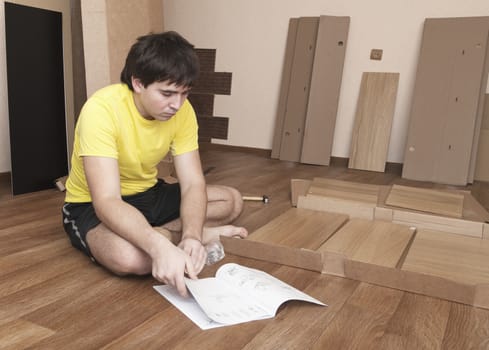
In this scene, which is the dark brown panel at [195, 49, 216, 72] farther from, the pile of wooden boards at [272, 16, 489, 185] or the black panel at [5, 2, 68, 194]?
the black panel at [5, 2, 68, 194]

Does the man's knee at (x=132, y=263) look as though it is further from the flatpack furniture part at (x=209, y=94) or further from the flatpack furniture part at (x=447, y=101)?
the flatpack furniture part at (x=209, y=94)

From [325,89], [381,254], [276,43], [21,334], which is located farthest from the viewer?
[276,43]

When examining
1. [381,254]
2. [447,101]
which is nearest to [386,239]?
[381,254]

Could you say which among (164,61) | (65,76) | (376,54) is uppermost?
(376,54)

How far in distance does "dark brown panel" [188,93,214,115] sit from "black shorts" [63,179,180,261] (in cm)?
308

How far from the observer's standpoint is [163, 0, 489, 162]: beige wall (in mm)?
4000

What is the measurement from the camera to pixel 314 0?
4.34 m

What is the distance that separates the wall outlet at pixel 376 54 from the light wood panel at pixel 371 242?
233 cm

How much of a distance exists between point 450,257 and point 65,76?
244 cm

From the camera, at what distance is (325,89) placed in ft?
13.9

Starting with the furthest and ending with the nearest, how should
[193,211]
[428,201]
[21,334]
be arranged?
[428,201]
[193,211]
[21,334]

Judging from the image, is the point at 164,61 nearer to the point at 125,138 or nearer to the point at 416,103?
the point at 125,138

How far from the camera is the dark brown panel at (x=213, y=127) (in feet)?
16.0

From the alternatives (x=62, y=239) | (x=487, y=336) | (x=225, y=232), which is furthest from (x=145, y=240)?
(x=487, y=336)
